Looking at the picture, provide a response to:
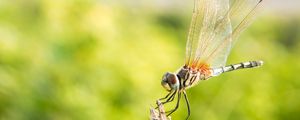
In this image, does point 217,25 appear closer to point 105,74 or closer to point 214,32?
point 214,32

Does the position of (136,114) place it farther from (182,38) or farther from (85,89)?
(182,38)

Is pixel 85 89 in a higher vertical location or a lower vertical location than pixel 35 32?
lower

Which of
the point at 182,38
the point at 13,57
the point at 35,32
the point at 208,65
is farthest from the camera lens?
the point at 182,38

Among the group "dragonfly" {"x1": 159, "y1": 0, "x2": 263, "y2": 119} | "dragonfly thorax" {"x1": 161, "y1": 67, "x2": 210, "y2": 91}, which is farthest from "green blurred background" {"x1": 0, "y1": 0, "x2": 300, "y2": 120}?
"dragonfly thorax" {"x1": 161, "y1": 67, "x2": 210, "y2": 91}

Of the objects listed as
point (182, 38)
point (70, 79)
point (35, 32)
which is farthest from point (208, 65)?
point (182, 38)

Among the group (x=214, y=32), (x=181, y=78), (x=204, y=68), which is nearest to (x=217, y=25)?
(x=214, y=32)

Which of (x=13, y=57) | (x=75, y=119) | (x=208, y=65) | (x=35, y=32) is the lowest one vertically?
(x=208, y=65)
